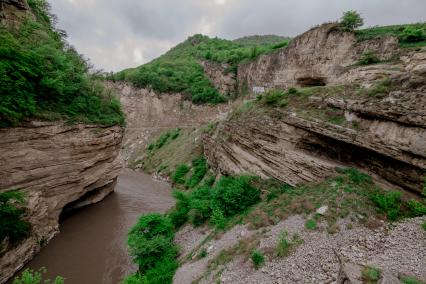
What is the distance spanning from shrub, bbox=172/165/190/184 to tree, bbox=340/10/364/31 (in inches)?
986

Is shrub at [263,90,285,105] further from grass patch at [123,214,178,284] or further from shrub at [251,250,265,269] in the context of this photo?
grass patch at [123,214,178,284]

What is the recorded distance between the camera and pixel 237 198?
1285 centimetres

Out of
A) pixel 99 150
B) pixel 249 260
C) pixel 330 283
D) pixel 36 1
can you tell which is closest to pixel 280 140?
pixel 249 260

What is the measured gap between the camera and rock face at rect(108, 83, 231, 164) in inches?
1815

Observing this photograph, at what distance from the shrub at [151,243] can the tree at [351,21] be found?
26613mm

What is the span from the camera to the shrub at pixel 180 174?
26.8 m

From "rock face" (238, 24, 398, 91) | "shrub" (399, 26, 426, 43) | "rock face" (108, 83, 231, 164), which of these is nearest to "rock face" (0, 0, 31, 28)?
"rock face" (238, 24, 398, 91)

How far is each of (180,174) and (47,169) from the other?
15.5 metres

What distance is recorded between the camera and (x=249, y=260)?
27.5 feet

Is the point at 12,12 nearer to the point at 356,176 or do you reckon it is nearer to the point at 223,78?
the point at 356,176

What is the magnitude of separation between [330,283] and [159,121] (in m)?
47.5

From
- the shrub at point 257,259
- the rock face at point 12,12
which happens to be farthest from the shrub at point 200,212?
the rock face at point 12,12

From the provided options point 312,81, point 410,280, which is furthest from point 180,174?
point 410,280

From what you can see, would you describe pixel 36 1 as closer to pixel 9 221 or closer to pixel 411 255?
pixel 9 221
